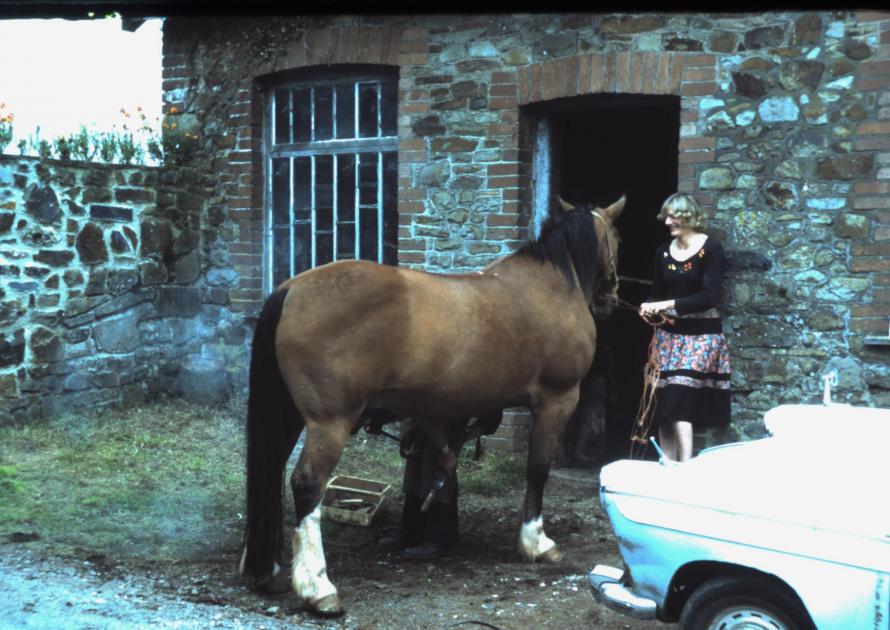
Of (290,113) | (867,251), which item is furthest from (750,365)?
(290,113)

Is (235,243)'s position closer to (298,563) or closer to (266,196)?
(266,196)

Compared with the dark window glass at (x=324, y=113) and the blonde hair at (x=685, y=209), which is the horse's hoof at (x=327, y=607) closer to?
the blonde hair at (x=685, y=209)

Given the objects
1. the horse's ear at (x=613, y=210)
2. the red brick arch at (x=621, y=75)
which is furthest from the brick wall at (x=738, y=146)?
the horse's ear at (x=613, y=210)

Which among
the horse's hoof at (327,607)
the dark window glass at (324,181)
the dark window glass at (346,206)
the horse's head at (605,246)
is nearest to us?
the horse's hoof at (327,607)

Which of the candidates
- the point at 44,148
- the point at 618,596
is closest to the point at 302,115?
the point at 44,148

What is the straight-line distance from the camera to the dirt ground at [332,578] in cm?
473

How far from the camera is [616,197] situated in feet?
33.7

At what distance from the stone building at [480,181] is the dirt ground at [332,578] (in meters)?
2.09

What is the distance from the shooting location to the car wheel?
3564 mm

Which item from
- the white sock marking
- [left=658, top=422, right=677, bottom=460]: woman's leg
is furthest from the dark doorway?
the white sock marking

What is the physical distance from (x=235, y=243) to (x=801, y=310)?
527cm

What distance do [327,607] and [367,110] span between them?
211 inches

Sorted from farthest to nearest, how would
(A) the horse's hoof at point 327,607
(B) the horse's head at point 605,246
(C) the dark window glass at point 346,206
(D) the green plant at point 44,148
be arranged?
(C) the dark window glass at point 346,206, (D) the green plant at point 44,148, (B) the horse's head at point 605,246, (A) the horse's hoof at point 327,607

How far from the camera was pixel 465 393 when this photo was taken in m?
5.48
